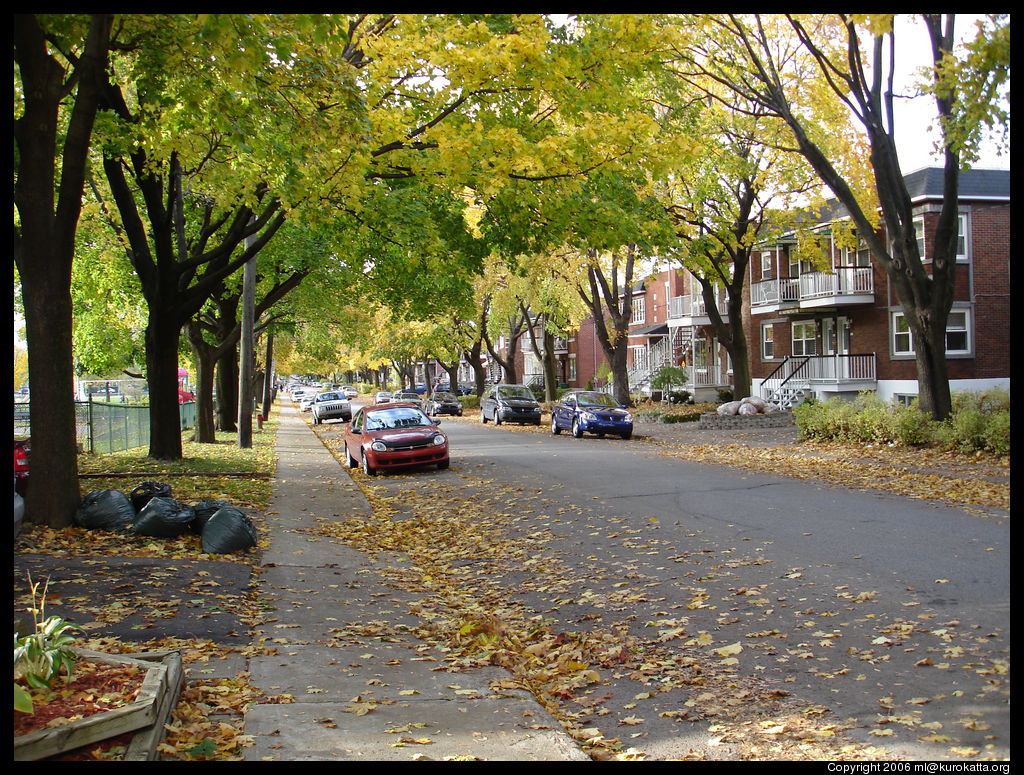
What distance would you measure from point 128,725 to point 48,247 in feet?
24.9

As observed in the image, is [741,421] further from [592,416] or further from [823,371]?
[823,371]

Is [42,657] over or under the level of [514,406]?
under

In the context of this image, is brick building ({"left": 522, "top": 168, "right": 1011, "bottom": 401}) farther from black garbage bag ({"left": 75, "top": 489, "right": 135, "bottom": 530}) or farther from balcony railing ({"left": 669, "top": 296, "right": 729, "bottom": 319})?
black garbage bag ({"left": 75, "top": 489, "right": 135, "bottom": 530})

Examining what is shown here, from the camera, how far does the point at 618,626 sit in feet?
24.1

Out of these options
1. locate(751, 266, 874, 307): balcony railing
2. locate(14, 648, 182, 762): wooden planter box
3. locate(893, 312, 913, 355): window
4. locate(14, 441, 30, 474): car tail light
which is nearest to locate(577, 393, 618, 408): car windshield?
locate(751, 266, 874, 307): balcony railing

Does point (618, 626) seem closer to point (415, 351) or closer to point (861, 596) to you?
point (861, 596)

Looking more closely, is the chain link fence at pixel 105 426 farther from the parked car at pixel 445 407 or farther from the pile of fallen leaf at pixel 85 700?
the parked car at pixel 445 407

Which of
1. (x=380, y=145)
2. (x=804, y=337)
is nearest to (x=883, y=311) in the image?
(x=804, y=337)

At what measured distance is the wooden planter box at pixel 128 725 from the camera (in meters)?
3.96

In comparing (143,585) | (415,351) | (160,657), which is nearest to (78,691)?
(160,657)

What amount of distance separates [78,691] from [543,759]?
7.95 ft

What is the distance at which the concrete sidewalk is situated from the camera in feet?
15.6

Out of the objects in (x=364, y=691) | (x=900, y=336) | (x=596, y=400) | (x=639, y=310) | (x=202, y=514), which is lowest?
(x=364, y=691)

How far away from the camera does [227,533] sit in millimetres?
10188
